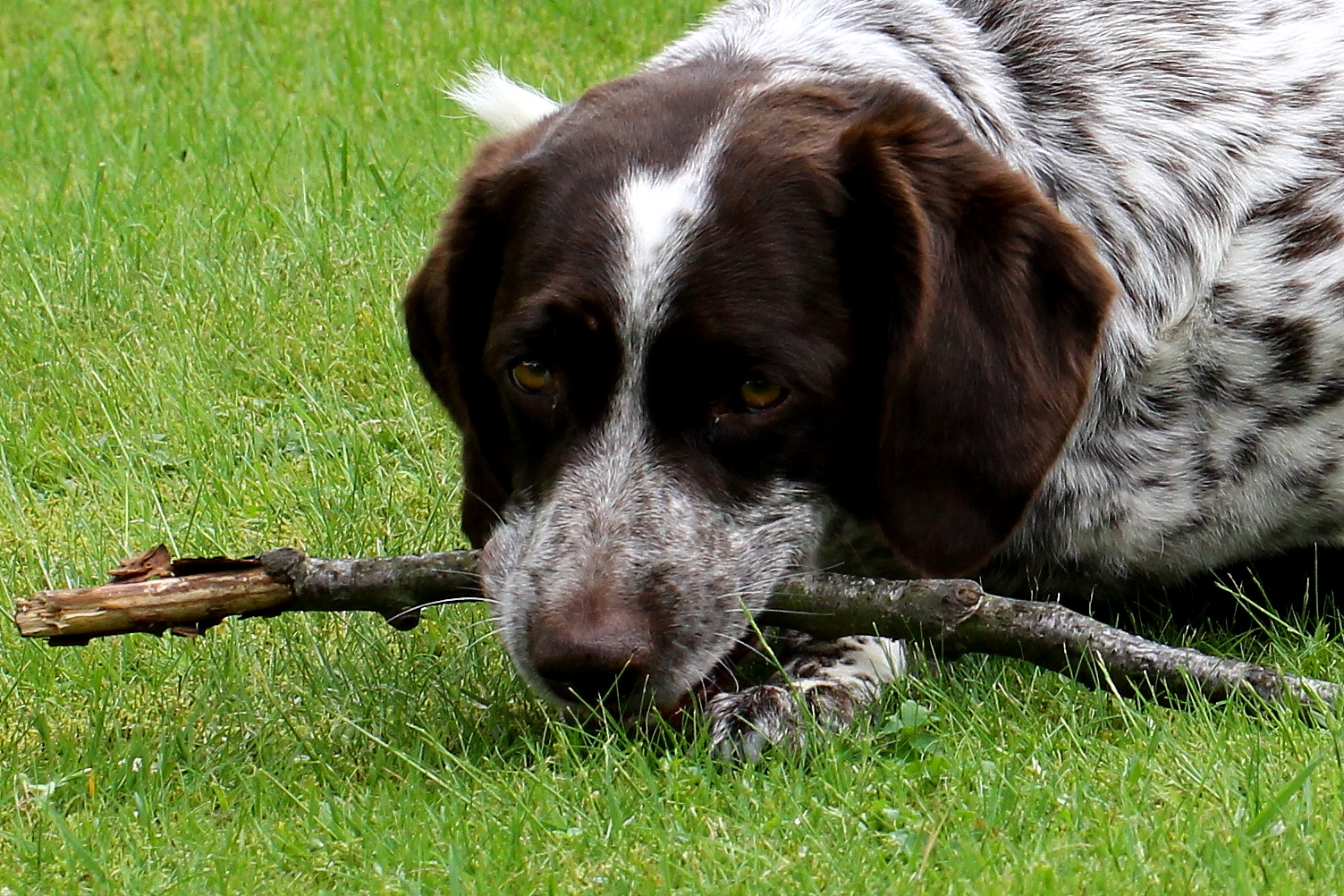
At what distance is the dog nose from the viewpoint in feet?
8.99

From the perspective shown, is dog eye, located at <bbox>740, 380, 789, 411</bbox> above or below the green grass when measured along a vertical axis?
above

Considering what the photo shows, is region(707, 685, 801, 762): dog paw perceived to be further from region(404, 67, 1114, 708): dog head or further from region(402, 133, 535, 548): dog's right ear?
region(402, 133, 535, 548): dog's right ear

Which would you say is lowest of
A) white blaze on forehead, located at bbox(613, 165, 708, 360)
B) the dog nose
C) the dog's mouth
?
the dog's mouth

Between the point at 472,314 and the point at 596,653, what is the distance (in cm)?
88

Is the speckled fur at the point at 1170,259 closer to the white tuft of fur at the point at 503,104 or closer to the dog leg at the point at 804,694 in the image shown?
the dog leg at the point at 804,694

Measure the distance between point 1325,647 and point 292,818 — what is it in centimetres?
173

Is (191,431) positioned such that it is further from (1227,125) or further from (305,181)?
(1227,125)

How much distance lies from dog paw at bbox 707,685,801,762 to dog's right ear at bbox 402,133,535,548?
0.63 m

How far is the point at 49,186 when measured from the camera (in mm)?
6359

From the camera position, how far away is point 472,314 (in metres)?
3.39

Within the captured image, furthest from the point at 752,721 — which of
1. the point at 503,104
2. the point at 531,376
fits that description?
the point at 503,104

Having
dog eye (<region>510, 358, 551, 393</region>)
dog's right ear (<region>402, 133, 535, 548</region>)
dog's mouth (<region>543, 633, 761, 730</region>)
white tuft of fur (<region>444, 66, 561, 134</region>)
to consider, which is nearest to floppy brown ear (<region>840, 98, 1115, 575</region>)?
dog's mouth (<region>543, 633, 761, 730</region>)

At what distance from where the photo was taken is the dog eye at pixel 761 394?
116 inches

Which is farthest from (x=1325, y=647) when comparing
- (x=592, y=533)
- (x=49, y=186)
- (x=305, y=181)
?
(x=49, y=186)
